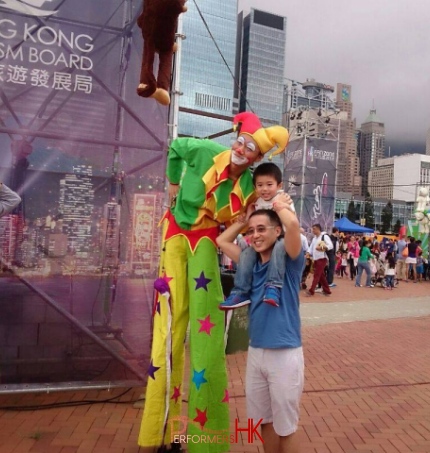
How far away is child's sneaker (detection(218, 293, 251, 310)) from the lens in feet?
7.67

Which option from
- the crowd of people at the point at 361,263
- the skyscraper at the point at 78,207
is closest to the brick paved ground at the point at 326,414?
the skyscraper at the point at 78,207

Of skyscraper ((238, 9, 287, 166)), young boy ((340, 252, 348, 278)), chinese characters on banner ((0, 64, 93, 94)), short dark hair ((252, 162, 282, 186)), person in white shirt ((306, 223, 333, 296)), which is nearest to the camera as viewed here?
short dark hair ((252, 162, 282, 186))

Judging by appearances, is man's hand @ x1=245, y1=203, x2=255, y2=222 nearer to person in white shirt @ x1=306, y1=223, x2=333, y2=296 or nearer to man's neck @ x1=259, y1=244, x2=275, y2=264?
man's neck @ x1=259, y1=244, x2=275, y2=264

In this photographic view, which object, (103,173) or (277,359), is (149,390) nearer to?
(277,359)

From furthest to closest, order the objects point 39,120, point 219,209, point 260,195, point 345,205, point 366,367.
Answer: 1. point 345,205
2. point 366,367
3. point 39,120
4. point 219,209
5. point 260,195

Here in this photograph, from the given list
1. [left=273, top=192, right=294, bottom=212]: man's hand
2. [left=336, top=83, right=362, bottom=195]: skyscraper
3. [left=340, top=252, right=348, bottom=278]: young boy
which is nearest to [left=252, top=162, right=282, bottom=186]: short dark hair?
[left=273, top=192, right=294, bottom=212]: man's hand

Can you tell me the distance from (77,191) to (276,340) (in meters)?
2.12

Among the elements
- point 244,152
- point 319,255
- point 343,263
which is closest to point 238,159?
point 244,152

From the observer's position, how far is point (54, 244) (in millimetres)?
3652

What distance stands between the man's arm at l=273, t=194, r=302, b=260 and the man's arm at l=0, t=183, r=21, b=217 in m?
1.96

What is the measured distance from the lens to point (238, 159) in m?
2.62

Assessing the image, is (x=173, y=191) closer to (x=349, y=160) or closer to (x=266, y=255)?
(x=266, y=255)

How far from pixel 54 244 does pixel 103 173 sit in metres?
0.65

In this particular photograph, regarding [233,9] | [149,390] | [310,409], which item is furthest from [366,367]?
[233,9]
